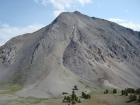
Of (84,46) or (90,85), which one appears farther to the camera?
(84,46)

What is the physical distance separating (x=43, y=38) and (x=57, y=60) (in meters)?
26.8

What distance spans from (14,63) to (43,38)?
23365 millimetres

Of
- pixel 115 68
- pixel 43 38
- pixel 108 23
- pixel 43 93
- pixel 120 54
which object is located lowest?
pixel 43 93

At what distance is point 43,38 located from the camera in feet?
426

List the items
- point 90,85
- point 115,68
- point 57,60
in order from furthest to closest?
point 115,68 → point 57,60 → point 90,85

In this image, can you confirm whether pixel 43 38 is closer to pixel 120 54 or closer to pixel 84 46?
pixel 84 46

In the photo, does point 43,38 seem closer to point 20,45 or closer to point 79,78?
point 20,45

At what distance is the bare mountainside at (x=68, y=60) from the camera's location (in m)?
92.9

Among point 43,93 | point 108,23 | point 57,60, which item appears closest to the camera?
point 43,93

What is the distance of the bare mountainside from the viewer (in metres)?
92.9

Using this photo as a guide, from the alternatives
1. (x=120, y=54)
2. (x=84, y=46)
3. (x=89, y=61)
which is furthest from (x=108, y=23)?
(x=89, y=61)

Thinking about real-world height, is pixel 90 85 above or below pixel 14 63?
below

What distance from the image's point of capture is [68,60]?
110688mm

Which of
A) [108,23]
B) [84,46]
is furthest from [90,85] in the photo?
[108,23]
